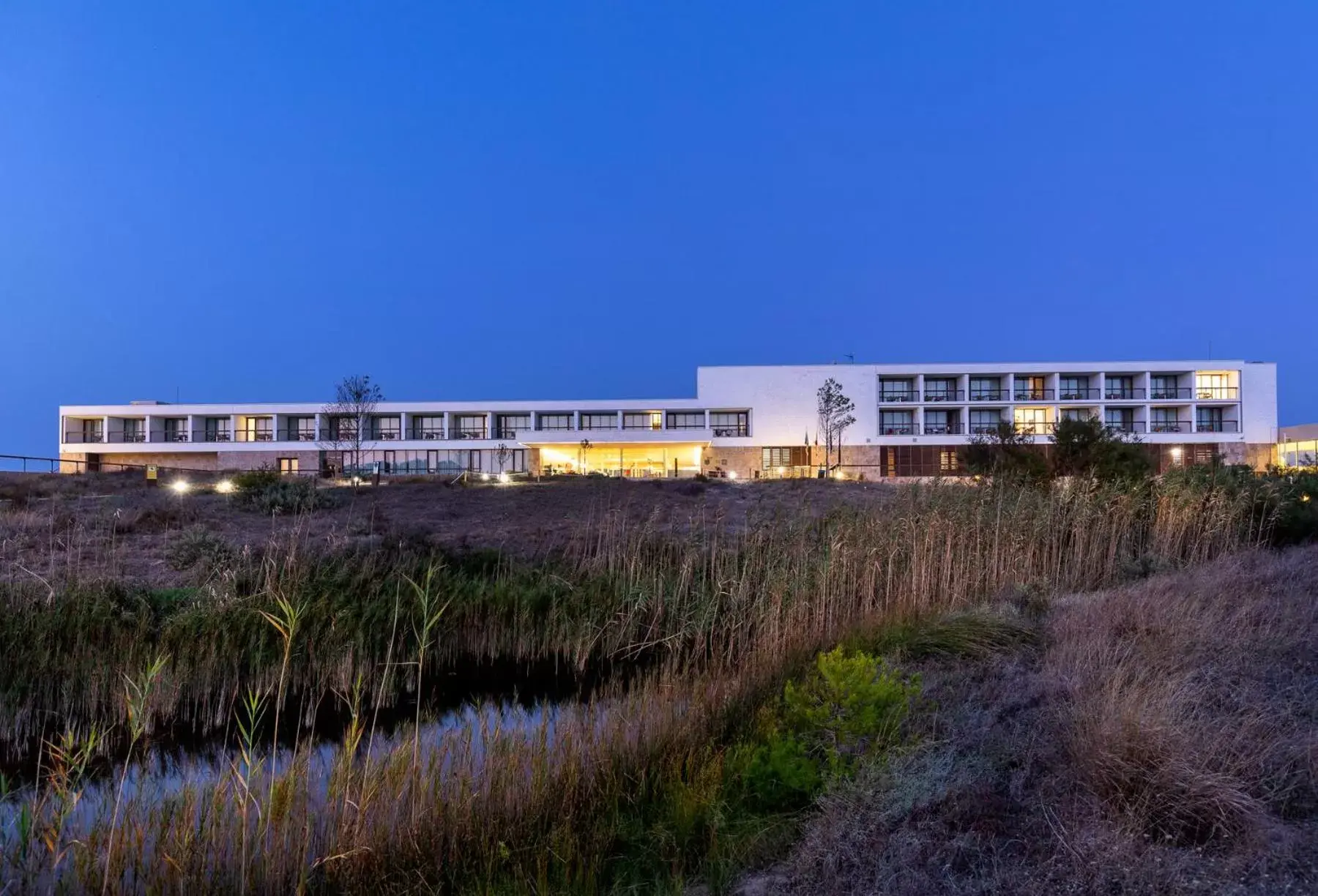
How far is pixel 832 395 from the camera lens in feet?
156

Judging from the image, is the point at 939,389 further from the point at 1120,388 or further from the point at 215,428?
the point at 215,428

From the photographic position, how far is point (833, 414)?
46906 mm

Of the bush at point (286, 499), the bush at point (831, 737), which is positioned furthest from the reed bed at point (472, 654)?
the bush at point (286, 499)

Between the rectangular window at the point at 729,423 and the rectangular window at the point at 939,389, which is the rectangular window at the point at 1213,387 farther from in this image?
the rectangular window at the point at 729,423

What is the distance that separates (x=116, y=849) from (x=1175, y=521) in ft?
34.4

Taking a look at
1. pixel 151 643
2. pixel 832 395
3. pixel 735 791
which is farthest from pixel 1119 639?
pixel 832 395

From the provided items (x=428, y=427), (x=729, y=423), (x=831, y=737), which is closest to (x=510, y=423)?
(x=428, y=427)

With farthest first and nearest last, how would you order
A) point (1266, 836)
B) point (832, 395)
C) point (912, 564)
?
point (832, 395) → point (912, 564) → point (1266, 836)

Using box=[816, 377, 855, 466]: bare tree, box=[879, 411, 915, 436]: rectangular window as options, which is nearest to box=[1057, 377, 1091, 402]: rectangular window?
box=[879, 411, 915, 436]: rectangular window

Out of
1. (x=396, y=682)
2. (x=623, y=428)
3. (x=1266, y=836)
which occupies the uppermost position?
(x=623, y=428)

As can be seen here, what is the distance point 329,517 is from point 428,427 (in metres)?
37.8

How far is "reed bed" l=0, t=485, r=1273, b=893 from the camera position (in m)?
3.36

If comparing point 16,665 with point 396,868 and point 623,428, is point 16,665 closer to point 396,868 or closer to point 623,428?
point 396,868

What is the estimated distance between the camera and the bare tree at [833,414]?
4597 centimetres
